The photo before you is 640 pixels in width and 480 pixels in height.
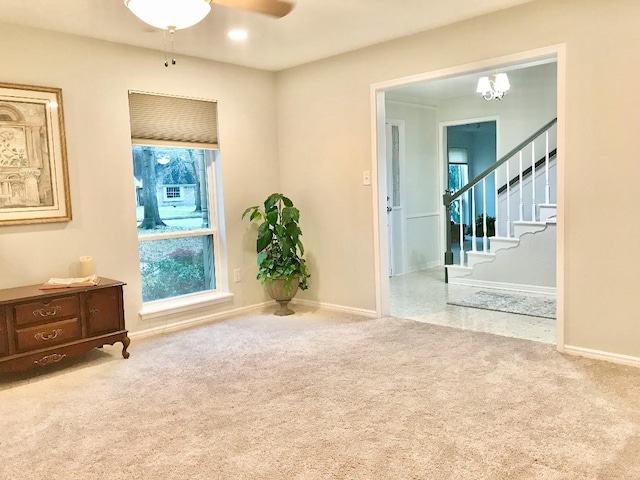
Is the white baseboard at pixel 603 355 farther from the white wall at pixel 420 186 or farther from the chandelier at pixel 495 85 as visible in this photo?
the white wall at pixel 420 186

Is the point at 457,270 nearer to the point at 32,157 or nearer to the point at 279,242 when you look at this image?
the point at 279,242

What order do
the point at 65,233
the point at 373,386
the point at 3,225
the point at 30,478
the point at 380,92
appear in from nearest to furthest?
the point at 30,478
the point at 373,386
the point at 3,225
the point at 65,233
the point at 380,92

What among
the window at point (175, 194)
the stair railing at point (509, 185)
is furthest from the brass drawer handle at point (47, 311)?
the stair railing at point (509, 185)

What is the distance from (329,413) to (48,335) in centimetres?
195

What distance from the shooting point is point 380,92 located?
444cm

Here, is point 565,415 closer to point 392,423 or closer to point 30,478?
point 392,423

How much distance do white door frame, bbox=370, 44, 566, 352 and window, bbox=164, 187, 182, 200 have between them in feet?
5.78

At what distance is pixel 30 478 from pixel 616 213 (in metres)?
3.44

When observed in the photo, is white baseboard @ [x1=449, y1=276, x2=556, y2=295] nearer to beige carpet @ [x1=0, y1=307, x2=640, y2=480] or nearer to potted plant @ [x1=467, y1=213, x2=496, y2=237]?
beige carpet @ [x1=0, y1=307, x2=640, y2=480]

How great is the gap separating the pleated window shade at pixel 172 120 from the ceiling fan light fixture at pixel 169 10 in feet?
6.42

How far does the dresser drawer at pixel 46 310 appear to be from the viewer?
321 centimetres

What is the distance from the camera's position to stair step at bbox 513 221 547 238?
18.2 feet

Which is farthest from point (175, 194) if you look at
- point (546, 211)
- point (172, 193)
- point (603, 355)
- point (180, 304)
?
point (546, 211)

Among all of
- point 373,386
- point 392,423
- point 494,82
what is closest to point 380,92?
point 494,82
